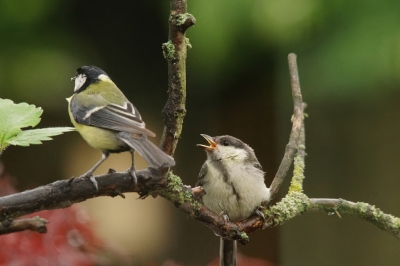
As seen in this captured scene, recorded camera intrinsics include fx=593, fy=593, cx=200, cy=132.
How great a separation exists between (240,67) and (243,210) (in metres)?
1.14

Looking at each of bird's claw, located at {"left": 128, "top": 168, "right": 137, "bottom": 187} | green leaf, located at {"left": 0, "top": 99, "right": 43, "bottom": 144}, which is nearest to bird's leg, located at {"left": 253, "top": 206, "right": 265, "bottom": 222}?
bird's claw, located at {"left": 128, "top": 168, "right": 137, "bottom": 187}

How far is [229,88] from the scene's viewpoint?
221 centimetres

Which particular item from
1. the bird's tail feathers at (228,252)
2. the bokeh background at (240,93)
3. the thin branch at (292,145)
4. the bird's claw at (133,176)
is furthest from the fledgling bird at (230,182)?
the bokeh background at (240,93)

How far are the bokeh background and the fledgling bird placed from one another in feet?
2.28

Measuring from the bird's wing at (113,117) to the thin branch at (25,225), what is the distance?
31 centimetres

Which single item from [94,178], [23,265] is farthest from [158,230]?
[94,178]

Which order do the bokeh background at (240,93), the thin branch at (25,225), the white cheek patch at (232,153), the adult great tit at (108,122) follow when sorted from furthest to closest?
1. the bokeh background at (240,93)
2. the white cheek patch at (232,153)
3. the adult great tit at (108,122)
4. the thin branch at (25,225)

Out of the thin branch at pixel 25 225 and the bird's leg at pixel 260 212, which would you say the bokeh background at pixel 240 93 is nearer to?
the bird's leg at pixel 260 212

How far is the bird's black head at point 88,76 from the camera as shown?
1055 mm

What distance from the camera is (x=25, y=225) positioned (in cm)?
53

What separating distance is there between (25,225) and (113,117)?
369 millimetres

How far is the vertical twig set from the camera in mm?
633

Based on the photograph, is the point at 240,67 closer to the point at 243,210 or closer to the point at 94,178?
the point at 243,210

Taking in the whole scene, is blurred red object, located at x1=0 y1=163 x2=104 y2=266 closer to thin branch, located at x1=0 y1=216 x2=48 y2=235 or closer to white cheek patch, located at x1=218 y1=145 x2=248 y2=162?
white cheek patch, located at x1=218 y1=145 x2=248 y2=162
